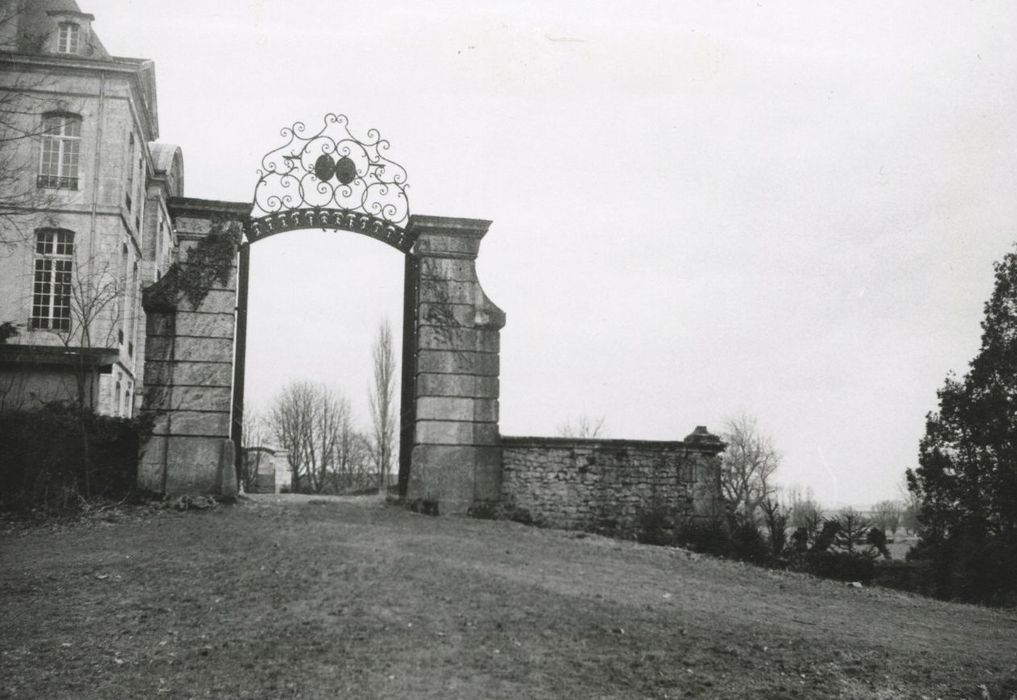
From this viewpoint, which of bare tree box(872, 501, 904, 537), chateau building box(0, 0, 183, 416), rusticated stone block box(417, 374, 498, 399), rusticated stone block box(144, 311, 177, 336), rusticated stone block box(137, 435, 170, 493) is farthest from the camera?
bare tree box(872, 501, 904, 537)

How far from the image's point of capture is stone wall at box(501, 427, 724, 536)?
48.0 feet

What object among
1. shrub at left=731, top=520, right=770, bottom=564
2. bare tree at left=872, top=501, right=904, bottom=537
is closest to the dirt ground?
shrub at left=731, top=520, right=770, bottom=564

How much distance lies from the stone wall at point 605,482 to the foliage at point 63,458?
219 inches

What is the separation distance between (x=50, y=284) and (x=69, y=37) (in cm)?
783

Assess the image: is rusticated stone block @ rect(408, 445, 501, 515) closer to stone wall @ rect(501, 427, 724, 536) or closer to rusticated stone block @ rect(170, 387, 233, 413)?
stone wall @ rect(501, 427, 724, 536)

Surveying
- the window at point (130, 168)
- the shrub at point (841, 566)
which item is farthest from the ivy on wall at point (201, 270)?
the window at point (130, 168)

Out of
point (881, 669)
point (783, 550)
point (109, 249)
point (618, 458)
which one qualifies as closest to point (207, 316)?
point (618, 458)

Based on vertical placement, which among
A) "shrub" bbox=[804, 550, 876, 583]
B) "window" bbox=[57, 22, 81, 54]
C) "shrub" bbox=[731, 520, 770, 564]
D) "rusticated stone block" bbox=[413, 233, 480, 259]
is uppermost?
"window" bbox=[57, 22, 81, 54]

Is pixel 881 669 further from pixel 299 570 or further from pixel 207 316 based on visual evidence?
pixel 207 316

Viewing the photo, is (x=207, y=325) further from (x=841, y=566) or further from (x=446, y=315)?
(x=841, y=566)

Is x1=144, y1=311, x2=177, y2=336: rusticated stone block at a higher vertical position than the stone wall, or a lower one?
higher

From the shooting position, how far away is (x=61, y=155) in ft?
86.5

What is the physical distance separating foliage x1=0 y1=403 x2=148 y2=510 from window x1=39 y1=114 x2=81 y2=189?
47.6ft

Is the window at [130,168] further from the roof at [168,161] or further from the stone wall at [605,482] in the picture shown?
the stone wall at [605,482]
